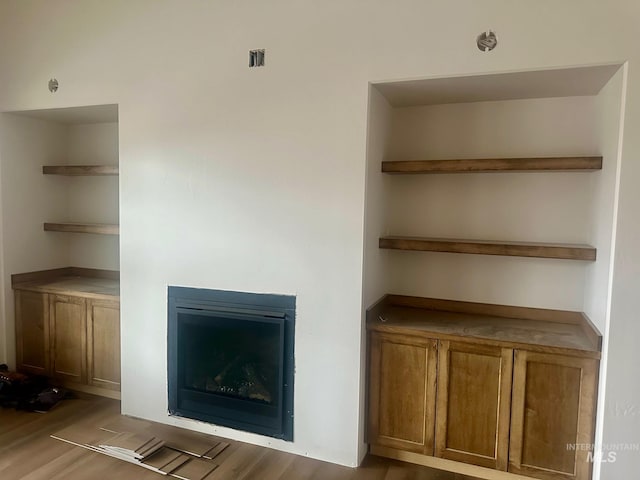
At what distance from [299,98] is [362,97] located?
404 millimetres

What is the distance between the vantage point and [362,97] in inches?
105

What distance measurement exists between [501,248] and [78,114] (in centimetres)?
346

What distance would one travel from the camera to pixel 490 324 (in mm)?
2842

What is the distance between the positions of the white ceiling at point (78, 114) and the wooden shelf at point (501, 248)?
2396 mm

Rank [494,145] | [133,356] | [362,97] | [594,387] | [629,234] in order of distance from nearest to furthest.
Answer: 1. [629,234]
2. [594,387]
3. [362,97]
4. [494,145]
5. [133,356]

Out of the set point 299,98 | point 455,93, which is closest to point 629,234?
point 455,93

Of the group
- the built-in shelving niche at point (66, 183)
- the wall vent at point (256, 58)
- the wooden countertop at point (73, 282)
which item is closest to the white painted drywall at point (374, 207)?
the wall vent at point (256, 58)

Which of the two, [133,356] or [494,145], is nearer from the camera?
[494,145]

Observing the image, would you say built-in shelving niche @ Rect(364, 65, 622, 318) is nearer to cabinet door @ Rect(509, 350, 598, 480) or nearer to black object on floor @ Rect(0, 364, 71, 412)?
cabinet door @ Rect(509, 350, 598, 480)

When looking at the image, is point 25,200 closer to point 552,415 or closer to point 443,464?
point 443,464

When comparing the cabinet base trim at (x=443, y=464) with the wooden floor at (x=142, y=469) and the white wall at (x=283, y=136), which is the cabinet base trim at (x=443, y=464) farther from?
the white wall at (x=283, y=136)

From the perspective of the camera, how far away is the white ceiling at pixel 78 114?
3551 millimetres

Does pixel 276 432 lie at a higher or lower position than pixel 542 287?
lower

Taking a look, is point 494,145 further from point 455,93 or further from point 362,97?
point 362,97
